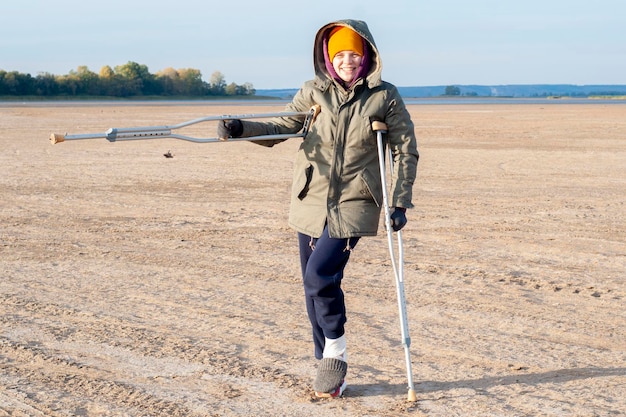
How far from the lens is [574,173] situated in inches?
671

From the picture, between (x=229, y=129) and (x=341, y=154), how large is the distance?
0.62m

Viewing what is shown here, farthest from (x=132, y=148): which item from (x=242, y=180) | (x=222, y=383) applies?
(x=222, y=383)

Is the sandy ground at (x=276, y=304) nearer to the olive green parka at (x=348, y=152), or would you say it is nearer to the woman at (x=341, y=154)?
the woman at (x=341, y=154)

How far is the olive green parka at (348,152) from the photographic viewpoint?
16.4 ft

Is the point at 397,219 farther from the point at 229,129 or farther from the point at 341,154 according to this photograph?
the point at 229,129

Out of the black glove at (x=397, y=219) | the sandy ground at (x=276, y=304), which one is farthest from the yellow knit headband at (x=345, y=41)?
the sandy ground at (x=276, y=304)

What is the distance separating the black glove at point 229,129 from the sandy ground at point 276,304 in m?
1.46

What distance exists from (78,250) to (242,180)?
647cm

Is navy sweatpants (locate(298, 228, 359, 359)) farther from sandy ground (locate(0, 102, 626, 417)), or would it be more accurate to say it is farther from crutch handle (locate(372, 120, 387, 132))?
crutch handle (locate(372, 120, 387, 132))

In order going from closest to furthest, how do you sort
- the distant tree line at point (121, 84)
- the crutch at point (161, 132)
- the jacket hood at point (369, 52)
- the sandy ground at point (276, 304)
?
the crutch at point (161, 132) < the jacket hood at point (369, 52) < the sandy ground at point (276, 304) < the distant tree line at point (121, 84)

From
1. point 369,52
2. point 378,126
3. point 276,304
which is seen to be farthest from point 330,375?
point 276,304

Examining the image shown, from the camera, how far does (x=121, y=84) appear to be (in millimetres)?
102438

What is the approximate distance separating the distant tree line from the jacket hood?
90173mm

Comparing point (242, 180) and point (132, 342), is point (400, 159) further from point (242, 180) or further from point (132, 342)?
point (242, 180)
